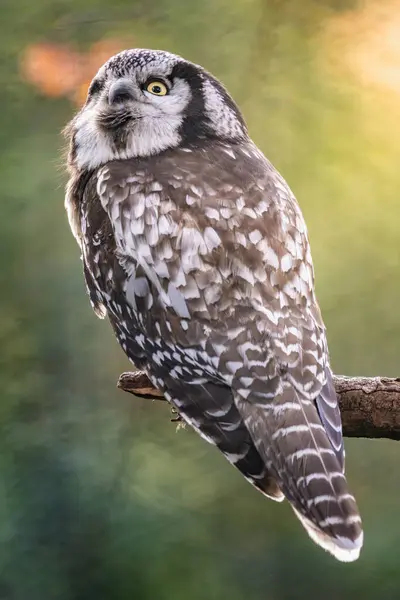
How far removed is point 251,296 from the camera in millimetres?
1585

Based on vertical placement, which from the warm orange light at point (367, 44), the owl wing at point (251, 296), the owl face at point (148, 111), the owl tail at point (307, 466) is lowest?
the owl tail at point (307, 466)

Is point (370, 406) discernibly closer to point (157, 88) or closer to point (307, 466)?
point (307, 466)

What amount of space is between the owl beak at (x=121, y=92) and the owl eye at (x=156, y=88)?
0.20 feet

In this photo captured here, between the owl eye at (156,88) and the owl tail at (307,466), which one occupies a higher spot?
the owl eye at (156,88)

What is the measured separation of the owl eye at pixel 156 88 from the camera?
192cm

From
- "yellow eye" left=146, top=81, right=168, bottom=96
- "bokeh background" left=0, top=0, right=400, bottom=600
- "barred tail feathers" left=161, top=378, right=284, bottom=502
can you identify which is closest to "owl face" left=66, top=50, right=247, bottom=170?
"yellow eye" left=146, top=81, right=168, bottom=96

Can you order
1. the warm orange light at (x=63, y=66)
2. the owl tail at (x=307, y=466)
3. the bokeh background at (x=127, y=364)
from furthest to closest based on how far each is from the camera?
1. the warm orange light at (x=63, y=66)
2. the bokeh background at (x=127, y=364)
3. the owl tail at (x=307, y=466)

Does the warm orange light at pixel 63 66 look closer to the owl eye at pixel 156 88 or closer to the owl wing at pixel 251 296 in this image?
the owl eye at pixel 156 88

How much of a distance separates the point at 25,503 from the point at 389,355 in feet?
4.32

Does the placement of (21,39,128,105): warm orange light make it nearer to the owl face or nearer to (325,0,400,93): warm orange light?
the owl face

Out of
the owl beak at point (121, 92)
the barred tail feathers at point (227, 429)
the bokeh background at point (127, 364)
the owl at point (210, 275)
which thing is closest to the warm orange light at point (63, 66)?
the bokeh background at point (127, 364)

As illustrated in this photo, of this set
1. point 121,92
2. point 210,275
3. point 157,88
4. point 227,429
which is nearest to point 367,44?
point 157,88

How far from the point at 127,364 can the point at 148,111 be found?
934 mm

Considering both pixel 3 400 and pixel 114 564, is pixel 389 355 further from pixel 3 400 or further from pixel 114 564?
pixel 3 400
